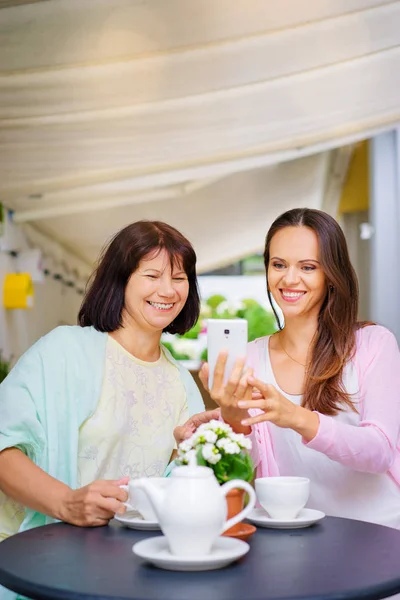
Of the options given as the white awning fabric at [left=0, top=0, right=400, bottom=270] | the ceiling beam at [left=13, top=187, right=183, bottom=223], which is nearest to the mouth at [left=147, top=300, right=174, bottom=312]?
the white awning fabric at [left=0, top=0, right=400, bottom=270]

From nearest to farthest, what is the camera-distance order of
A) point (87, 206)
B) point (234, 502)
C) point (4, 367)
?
point (234, 502), point (4, 367), point (87, 206)

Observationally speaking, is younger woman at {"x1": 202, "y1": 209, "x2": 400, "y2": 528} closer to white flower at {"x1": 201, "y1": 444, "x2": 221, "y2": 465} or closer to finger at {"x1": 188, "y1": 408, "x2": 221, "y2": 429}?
finger at {"x1": 188, "y1": 408, "x2": 221, "y2": 429}

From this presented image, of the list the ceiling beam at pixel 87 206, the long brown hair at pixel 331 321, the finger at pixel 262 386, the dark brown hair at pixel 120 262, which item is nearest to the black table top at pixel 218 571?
the finger at pixel 262 386

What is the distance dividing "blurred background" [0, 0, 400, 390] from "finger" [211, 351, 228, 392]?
2.47 m

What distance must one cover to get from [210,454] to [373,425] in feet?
1.72

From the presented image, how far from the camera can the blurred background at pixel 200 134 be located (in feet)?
12.9

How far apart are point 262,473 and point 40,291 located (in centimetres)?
492

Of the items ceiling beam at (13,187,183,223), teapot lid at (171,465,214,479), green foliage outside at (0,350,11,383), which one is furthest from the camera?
ceiling beam at (13,187,183,223)

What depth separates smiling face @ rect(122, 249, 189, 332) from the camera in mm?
2199

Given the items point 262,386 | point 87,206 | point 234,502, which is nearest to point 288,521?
point 234,502

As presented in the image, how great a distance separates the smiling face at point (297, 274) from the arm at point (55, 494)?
0.73m

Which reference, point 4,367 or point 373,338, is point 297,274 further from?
point 4,367

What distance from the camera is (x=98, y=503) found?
5.62 feet

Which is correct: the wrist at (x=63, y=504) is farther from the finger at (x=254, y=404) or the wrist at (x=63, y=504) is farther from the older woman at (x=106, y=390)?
the finger at (x=254, y=404)
